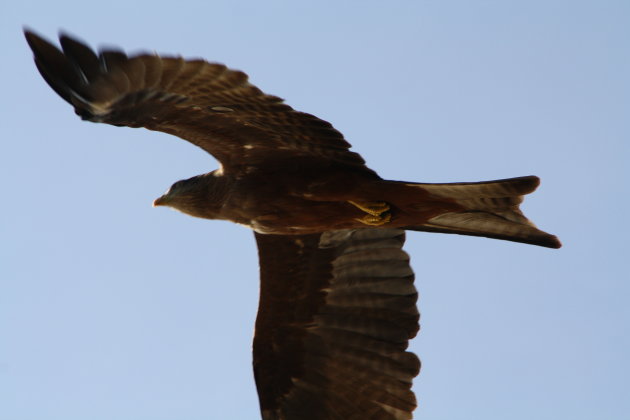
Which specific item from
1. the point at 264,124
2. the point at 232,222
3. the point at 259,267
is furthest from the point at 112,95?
the point at 259,267

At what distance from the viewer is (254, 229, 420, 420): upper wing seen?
9039 millimetres

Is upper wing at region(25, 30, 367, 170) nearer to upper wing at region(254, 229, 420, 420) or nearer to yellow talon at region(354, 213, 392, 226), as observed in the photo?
yellow talon at region(354, 213, 392, 226)

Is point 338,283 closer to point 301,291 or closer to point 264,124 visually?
point 301,291

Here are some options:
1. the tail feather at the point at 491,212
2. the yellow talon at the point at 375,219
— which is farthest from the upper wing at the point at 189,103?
the tail feather at the point at 491,212

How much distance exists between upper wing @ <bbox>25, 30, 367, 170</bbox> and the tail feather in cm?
83

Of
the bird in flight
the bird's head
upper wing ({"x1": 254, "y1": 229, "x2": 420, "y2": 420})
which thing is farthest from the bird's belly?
upper wing ({"x1": 254, "y1": 229, "x2": 420, "y2": 420})

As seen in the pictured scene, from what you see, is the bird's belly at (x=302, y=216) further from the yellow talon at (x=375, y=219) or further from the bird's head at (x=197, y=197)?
the bird's head at (x=197, y=197)

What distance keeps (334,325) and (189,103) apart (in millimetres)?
2849

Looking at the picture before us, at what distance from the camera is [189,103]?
295 inches

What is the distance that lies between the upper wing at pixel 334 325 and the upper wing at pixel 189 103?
1.38 meters

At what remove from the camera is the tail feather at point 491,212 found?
7.70m

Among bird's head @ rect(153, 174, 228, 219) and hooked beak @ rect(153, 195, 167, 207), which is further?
hooked beak @ rect(153, 195, 167, 207)

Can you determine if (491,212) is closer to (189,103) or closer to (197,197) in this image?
(197,197)

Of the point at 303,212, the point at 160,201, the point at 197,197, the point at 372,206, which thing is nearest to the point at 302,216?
the point at 303,212
